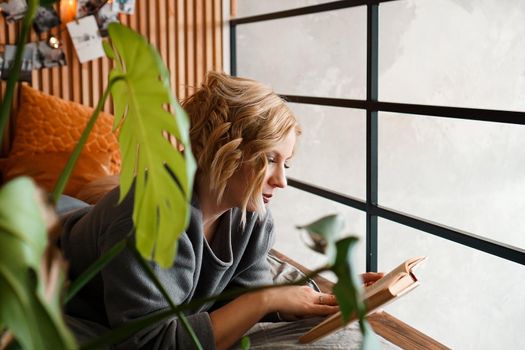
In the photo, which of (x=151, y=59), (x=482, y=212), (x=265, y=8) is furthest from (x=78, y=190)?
(x=151, y=59)

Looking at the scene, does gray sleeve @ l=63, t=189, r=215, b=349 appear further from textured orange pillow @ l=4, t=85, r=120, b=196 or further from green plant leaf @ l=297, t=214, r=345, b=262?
textured orange pillow @ l=4, t=85, r=120, b=196

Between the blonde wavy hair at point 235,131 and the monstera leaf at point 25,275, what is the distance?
1237 millimetres

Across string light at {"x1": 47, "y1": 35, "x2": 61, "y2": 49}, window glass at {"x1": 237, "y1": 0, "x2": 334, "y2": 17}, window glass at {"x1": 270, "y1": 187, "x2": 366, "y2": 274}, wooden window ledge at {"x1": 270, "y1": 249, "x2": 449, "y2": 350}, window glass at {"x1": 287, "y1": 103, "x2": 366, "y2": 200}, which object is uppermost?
window glass at {"x1": 237, "y1": 0, "x2": 334, "y2": 17}

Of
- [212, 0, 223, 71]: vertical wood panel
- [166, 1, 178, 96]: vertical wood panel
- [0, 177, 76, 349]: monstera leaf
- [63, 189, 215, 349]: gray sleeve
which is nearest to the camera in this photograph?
[0, 177, 76, 349]: monstera leaf

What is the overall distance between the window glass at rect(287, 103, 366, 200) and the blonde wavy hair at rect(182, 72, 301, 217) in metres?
2.95

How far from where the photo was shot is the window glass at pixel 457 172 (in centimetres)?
405

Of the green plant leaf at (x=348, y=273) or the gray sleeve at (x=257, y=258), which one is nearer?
the green plant leaf at (x=348, y=273)

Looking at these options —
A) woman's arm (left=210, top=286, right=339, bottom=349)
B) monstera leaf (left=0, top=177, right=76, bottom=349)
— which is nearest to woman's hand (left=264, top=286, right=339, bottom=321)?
woman's arm (left=210, top=286, right=339, bottom=349)

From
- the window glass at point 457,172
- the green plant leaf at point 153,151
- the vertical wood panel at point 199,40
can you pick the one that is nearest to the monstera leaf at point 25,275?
the green plant leaf at point 153,151

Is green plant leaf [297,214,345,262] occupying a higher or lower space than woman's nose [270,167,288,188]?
higher

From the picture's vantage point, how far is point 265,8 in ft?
15.4

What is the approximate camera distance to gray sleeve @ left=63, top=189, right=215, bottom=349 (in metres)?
1.61

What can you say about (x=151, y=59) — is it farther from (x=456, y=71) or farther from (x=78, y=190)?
(x=456, y=71)

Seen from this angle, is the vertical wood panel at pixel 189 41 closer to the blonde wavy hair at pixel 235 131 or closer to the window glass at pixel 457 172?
the window glass at pixel 457 172
